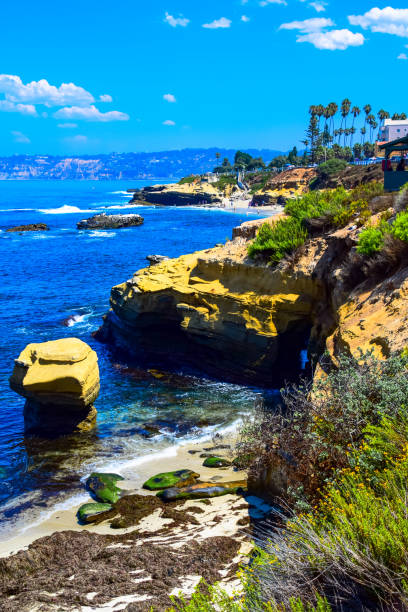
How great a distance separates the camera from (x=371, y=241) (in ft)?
45.2

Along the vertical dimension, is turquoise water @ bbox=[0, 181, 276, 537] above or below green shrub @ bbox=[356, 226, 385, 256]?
below

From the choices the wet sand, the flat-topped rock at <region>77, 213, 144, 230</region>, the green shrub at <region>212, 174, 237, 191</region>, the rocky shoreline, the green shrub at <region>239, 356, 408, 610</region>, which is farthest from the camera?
the green shrub at <region>212, 174, 237, 191</region>

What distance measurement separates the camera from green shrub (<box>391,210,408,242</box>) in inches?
496

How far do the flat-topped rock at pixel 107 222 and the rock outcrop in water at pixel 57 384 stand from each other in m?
62.9

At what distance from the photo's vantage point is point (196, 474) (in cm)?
1275

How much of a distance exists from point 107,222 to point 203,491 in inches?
2740

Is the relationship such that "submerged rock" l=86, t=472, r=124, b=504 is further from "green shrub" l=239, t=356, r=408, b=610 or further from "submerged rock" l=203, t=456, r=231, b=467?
"green shrub" l=239, t=356, r=408, b=610

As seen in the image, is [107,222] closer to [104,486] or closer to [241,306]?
[241,306]

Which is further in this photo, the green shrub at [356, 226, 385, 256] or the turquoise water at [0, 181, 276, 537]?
the green shrub at [356, 226, 385, 256]

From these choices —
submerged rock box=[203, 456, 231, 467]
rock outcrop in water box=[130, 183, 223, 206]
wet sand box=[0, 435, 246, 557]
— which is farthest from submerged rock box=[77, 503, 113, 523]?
rock outcrop in water box=[130, 183, 223, 206]

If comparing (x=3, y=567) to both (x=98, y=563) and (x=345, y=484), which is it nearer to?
(x=98, y=563)

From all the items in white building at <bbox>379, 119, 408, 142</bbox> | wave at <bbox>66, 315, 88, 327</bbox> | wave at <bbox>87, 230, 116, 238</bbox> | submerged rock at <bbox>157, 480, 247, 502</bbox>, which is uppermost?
white building at <bbox>379, 119, 408, 142</bbox>

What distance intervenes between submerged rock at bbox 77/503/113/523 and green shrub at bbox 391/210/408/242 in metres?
9.59

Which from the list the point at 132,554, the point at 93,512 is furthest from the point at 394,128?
the point at 132,554
